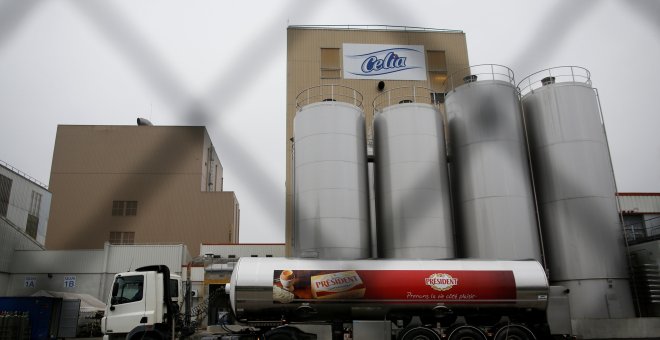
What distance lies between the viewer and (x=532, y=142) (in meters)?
22.4

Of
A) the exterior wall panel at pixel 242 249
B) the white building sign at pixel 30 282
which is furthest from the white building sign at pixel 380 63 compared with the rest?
the white building sign at pixel 30 282

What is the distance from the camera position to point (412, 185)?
20266 mm

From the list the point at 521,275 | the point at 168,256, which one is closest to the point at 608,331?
the point at 521,275

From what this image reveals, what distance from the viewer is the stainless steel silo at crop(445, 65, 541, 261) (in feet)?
65.8

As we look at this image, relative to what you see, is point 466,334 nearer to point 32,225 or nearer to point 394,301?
point 394,301

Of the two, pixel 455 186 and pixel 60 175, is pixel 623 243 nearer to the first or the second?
pixel 455 186

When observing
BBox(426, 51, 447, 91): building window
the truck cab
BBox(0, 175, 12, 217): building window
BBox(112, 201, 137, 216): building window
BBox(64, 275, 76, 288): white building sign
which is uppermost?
BBox(426, 51, 447, 91): building window

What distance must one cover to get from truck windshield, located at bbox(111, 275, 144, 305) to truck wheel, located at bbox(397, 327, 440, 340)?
358 inches

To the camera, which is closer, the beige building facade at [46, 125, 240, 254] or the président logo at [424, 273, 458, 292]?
the président logo at [424, 273, 458, 292]

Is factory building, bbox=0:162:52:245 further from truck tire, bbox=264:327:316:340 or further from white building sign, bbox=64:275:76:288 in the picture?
truck tire, bbox=264:327:316:340

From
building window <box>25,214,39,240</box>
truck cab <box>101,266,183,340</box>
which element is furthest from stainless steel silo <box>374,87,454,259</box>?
building window <box>25,214,39,240</box>

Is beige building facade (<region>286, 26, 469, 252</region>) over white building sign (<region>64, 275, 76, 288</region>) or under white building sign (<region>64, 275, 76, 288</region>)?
over

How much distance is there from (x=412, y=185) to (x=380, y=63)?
1730 centimetres

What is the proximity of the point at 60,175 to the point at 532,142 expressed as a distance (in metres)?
49.5
